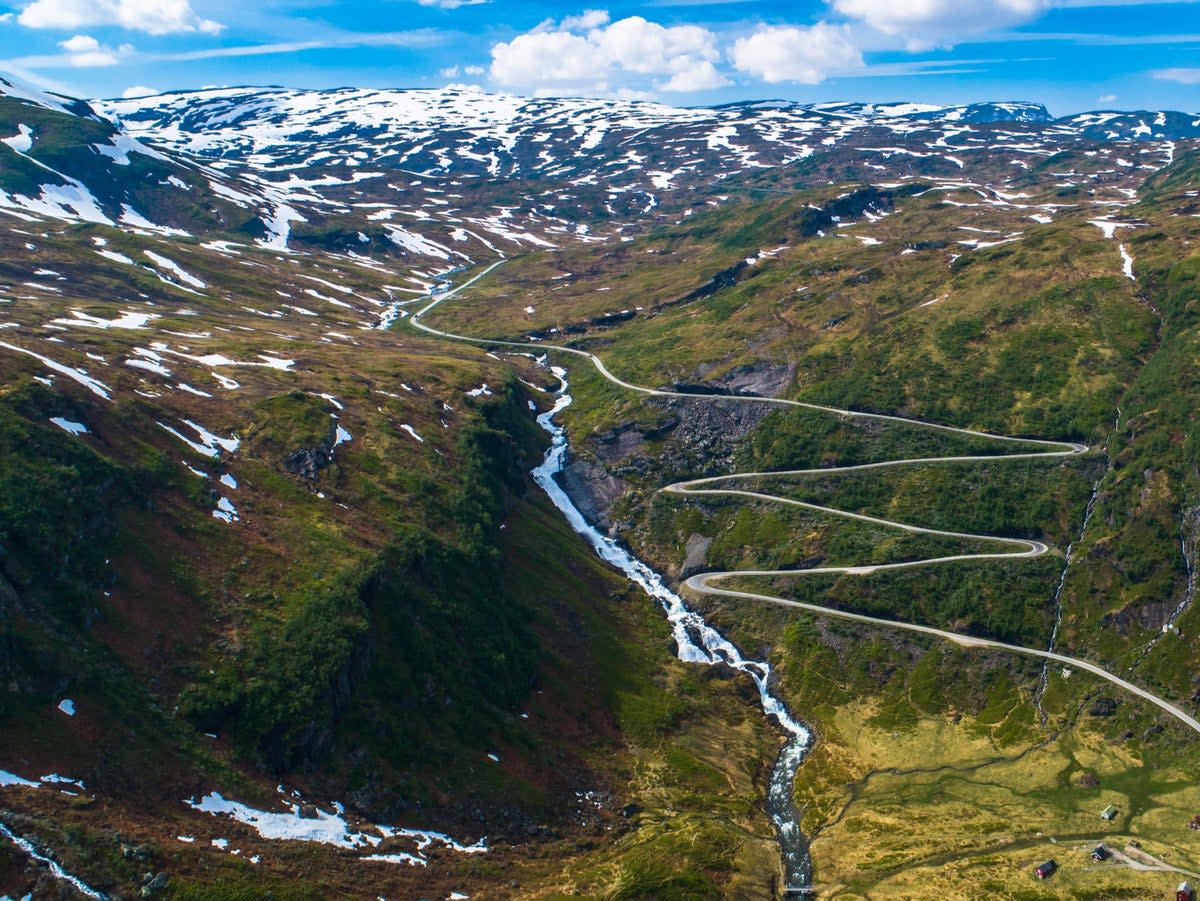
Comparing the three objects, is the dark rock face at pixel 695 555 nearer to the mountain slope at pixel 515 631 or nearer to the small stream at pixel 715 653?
the mountain slope at pixel 515 631

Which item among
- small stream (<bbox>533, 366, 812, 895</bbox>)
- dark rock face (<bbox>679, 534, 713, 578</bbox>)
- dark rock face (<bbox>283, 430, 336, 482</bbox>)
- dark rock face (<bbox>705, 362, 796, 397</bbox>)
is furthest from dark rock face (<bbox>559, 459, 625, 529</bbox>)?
dark rock face (<bbox>283, 430, 336, 482</bbox>)

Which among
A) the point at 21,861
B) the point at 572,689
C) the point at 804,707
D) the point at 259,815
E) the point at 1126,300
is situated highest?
the point at 1126,300

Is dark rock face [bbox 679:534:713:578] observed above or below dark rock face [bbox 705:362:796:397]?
below

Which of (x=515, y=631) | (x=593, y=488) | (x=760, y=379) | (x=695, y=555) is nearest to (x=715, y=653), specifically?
(x=695, y=555)

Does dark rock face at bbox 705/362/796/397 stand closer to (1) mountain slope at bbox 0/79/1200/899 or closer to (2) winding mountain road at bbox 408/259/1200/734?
(2) winding mountain road at bbox 408/259/1200/734

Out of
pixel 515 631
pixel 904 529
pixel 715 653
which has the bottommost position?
pixel 715 653

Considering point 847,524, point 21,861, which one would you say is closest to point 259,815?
point 21,861

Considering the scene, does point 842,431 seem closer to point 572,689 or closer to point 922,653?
point 922,653

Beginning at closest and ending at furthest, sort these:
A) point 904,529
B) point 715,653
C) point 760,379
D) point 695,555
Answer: point 715,653
point 904,529
point 695,555
point 760,379

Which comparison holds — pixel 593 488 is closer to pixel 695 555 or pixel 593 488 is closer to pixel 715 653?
pixel 695 555
